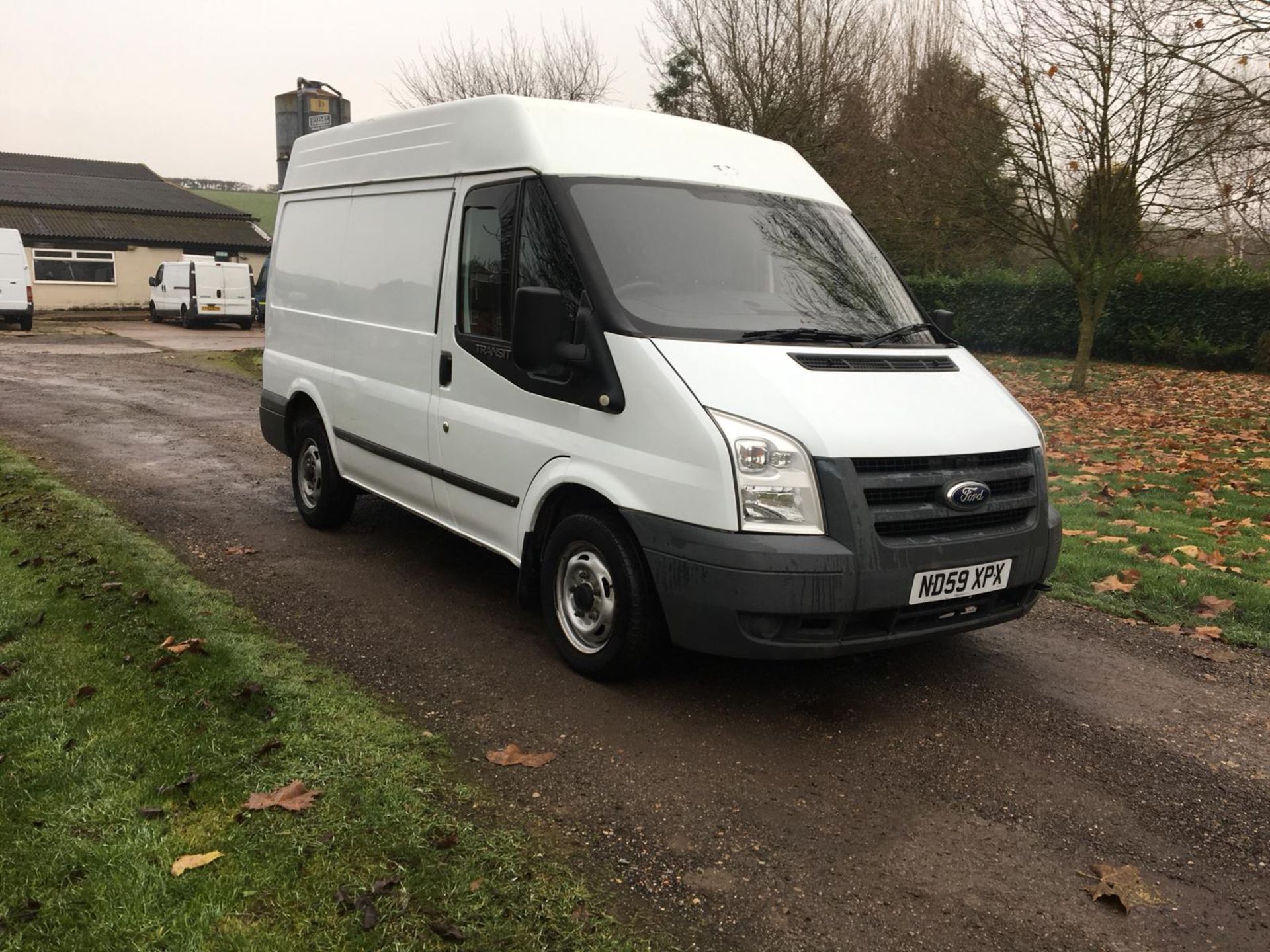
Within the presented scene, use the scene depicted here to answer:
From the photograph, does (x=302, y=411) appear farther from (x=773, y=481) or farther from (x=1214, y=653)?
(x=1214, y=653)

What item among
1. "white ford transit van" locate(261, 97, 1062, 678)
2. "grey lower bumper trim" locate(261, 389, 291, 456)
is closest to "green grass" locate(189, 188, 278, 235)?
"grey lower bumper trim" locate(261, 389, 291, 456)

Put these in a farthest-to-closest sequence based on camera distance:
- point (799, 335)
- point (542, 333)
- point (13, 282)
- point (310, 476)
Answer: point (13, 282) < point (310, 476) < point (799, 335) < point (542, 333)

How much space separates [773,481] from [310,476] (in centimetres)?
436

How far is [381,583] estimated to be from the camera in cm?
597

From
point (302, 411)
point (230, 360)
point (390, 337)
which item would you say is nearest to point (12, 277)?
point (230, 360)

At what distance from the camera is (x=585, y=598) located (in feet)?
15.0

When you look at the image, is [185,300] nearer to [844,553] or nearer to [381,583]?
[381,583]

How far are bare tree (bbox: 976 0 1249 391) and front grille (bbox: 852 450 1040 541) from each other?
36.5 ft

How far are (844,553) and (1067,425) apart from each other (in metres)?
10.3

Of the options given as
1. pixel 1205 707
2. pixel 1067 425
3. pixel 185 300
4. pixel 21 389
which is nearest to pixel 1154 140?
pixel 1067 425

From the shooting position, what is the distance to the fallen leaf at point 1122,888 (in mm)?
3107

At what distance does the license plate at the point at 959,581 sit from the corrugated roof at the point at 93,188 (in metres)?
43.1

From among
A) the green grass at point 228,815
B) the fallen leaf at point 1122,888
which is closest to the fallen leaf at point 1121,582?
the fallen leaf at point 1122,888

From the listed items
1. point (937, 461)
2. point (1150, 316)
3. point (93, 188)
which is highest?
point (93, 188)
